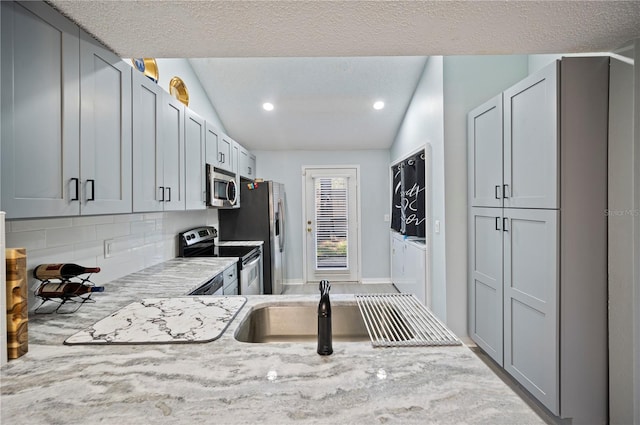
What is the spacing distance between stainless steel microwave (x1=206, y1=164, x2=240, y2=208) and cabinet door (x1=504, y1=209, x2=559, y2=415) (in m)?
2.43

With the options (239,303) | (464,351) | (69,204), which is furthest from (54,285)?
(464,351)

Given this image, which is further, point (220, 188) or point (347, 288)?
point (347, 288)

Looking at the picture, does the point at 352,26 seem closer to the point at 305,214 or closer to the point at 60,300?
the point at 60,300

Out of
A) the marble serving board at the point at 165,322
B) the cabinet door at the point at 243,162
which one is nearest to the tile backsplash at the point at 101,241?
the marble serving board at the point at 165,322

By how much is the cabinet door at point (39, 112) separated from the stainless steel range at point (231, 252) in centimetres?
189

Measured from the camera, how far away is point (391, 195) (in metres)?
5.30

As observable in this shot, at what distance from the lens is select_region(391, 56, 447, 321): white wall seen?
3174 millimetres

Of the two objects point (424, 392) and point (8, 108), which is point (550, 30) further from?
point (8, 108)

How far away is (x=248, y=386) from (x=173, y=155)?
1905 millimetres

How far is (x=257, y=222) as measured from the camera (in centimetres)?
447

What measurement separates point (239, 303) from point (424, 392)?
38.5 inches

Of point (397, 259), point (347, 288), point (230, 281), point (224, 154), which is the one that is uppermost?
point (224, 154)

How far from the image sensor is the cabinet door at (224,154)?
11.7ft

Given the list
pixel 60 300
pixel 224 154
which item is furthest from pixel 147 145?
pixel 224 154
